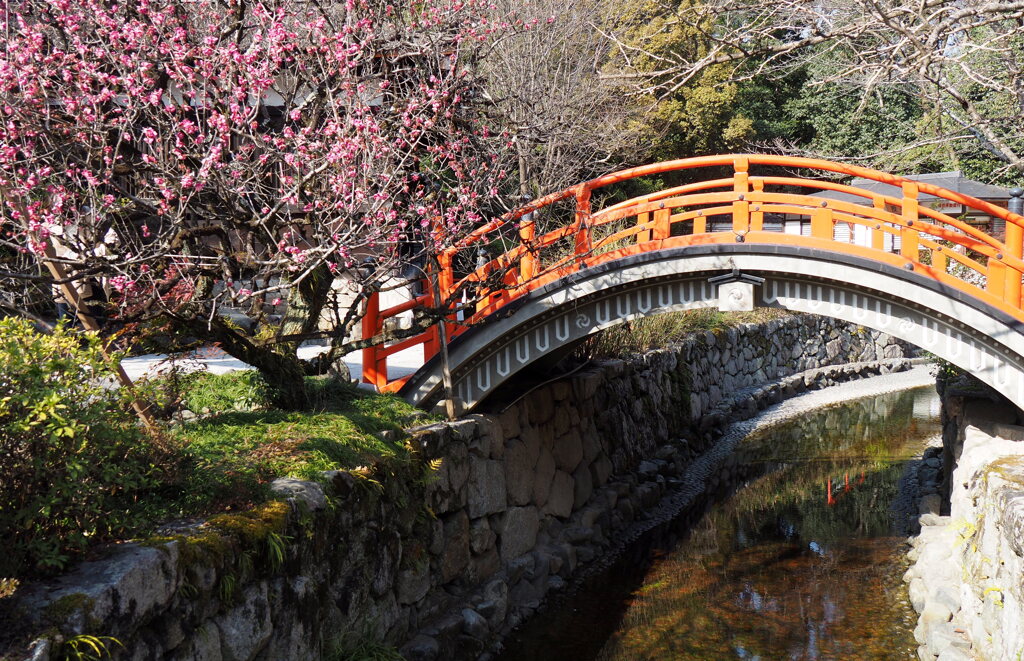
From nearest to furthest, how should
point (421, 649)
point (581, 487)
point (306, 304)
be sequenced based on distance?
point (421, 649), point (306, 304), point (581, 487)

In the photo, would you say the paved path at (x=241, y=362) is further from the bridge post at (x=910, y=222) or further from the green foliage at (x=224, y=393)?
the bridge post at (x=910, y=222)

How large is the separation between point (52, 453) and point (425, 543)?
163 inches

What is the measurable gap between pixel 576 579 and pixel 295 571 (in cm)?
513

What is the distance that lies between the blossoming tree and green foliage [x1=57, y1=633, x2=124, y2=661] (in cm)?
241

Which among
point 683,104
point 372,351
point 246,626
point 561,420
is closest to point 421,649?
point 246,626

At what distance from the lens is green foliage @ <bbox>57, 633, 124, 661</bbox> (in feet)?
13.1

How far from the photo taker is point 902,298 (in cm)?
843

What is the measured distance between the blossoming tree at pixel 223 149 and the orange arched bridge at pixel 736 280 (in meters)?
1.26

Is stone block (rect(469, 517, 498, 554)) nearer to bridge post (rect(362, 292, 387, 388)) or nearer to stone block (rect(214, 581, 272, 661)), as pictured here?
bridge post (rect(362, 292, 387, 388))

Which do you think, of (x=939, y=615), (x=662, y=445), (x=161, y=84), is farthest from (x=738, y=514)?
(x=161, y=84)

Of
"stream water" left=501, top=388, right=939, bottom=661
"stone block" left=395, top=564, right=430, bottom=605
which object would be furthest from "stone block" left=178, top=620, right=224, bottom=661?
"stream water" left=501, top=388, right=939, bottom=661

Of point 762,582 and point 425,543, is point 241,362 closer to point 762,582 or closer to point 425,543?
point 425,543

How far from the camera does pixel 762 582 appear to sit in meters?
10.2

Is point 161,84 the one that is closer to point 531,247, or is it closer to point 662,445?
point 531,247
